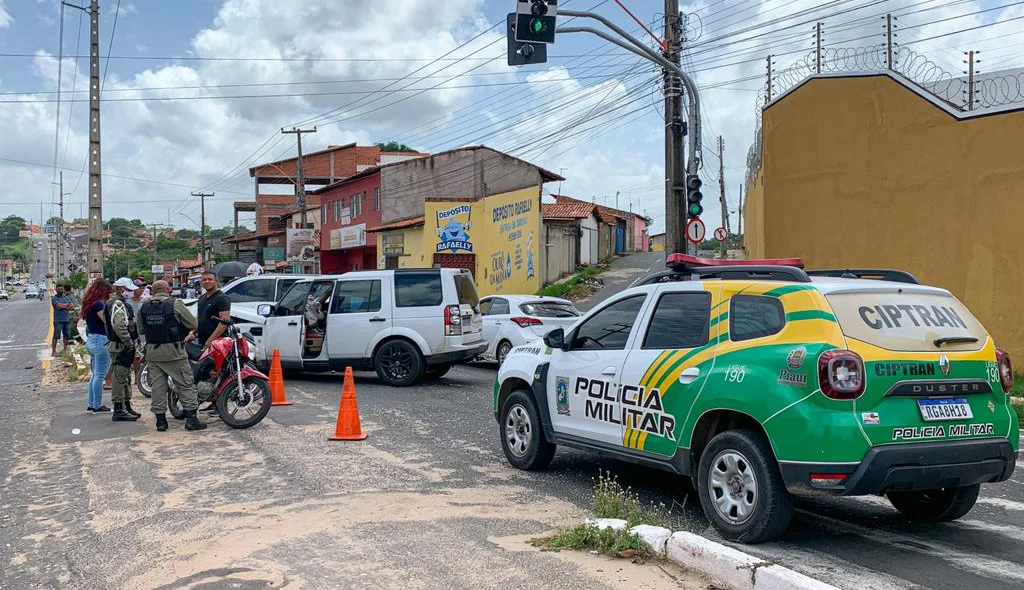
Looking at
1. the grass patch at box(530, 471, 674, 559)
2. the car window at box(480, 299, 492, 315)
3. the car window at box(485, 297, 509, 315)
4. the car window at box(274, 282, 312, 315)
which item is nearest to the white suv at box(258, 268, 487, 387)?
the car window at box(274, 282, 312, 315)

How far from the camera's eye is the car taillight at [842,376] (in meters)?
5.05

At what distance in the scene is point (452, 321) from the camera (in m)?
14.4

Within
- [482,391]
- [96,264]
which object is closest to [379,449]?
[482,391]

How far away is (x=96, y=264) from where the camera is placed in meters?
19.5

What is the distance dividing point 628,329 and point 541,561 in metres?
2.23

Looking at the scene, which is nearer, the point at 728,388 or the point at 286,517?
the point at 728,388

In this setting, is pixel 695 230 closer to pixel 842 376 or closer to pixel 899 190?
pixel 899 190

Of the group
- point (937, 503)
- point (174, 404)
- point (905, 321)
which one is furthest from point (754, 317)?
point (174, 404)

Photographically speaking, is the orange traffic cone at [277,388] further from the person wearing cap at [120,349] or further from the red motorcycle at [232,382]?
the person wearing cap at [120,349]

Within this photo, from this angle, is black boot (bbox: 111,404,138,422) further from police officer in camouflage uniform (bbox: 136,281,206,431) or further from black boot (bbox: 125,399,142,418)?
police officer in camouflage uniform (bbox: 136,281,206,431)

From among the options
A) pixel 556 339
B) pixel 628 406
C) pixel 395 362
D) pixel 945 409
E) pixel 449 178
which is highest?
pixel 449 178

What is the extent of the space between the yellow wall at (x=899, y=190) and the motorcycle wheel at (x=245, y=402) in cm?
1157

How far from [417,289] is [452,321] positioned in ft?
2.65

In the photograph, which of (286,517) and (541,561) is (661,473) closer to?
(541,561)
